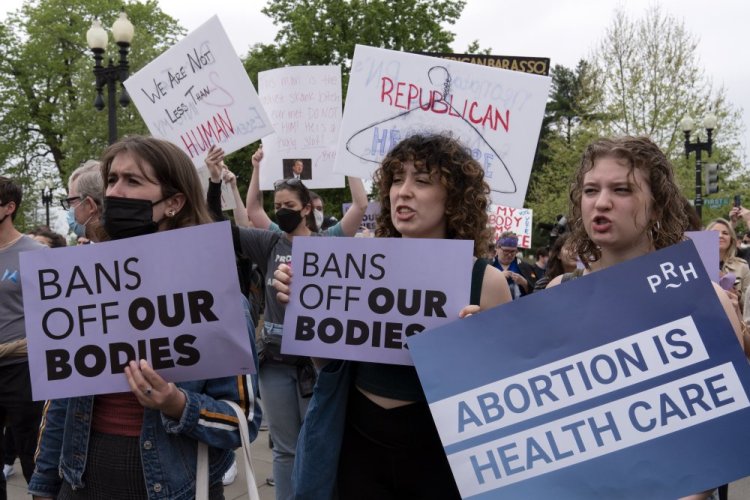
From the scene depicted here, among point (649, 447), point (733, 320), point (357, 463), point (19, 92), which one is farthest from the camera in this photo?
point (19, 92)

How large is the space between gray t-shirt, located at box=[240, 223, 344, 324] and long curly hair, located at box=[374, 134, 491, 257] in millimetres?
1854

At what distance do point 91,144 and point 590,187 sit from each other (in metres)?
32.7

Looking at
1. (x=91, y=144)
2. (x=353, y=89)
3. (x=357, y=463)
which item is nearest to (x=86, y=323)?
(x=357, y=463)

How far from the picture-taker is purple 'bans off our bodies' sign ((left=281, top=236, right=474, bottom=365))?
7.82 feet

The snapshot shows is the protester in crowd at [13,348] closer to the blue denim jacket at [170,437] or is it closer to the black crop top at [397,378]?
the blue denim jacket at [170,437]

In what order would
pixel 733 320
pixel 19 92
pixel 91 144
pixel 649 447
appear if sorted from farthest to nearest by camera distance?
pixel 19 92 → pixel 91 144 → pixel 733 320 → pixel 649 447

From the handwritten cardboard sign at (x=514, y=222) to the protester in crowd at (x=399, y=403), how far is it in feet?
27.2

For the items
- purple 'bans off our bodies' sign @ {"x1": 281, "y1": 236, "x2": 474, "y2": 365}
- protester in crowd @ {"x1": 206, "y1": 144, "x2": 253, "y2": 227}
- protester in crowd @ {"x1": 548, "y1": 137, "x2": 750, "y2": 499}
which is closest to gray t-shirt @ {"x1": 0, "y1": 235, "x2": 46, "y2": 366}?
protester in crowd @ {"x1": 206, "y1": 144, "x2": 253, "y2": 227}

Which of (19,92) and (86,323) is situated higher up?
(19,92)

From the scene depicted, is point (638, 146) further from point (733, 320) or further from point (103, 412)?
point (103, 412)

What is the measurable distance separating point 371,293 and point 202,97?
3217 millimetres

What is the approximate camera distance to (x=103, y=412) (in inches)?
88.9

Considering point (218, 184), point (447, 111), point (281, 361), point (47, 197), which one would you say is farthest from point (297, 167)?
point (47, 197)

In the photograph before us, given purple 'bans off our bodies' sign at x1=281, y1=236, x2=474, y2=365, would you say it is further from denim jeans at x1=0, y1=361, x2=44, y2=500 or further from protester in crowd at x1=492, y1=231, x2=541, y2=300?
protester in crowd at x1=492, y1=231, x2=541, y2=300
